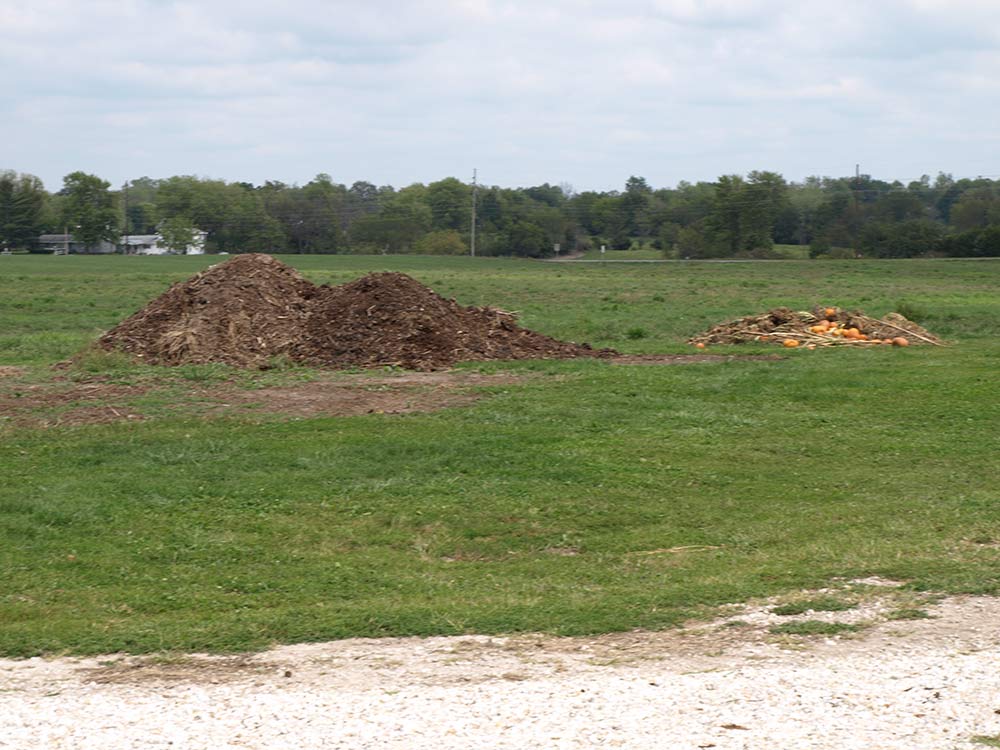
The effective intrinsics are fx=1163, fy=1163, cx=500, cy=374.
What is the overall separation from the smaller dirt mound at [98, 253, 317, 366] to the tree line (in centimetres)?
6775

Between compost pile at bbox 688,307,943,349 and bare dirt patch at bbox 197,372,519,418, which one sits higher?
compost pile at bbox 688,307,943,349

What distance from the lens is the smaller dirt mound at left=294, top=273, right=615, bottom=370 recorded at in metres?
19.0

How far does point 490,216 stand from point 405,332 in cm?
8760

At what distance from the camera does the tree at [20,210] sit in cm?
9900

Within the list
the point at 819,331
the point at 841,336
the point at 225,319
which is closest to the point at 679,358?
the point at 819,331

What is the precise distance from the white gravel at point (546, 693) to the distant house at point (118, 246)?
100m

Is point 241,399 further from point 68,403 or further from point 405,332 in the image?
point 405,332

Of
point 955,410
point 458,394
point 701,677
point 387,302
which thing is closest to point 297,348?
point 387,302

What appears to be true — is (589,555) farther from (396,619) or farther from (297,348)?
(297,348)

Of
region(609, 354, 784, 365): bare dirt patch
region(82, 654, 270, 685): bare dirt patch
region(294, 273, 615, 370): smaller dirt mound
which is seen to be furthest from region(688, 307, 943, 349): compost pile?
region(82, 654, 270, 685): bare dirt patch

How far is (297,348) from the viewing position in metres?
19.4

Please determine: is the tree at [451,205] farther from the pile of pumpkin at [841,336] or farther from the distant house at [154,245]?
the pile of pumpkin at [841,336]

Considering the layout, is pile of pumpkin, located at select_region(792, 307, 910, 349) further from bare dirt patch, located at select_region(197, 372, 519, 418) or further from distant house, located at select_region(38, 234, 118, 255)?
distant house, located at select_region(38, 234, 118, 255)

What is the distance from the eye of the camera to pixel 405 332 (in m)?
19.5
